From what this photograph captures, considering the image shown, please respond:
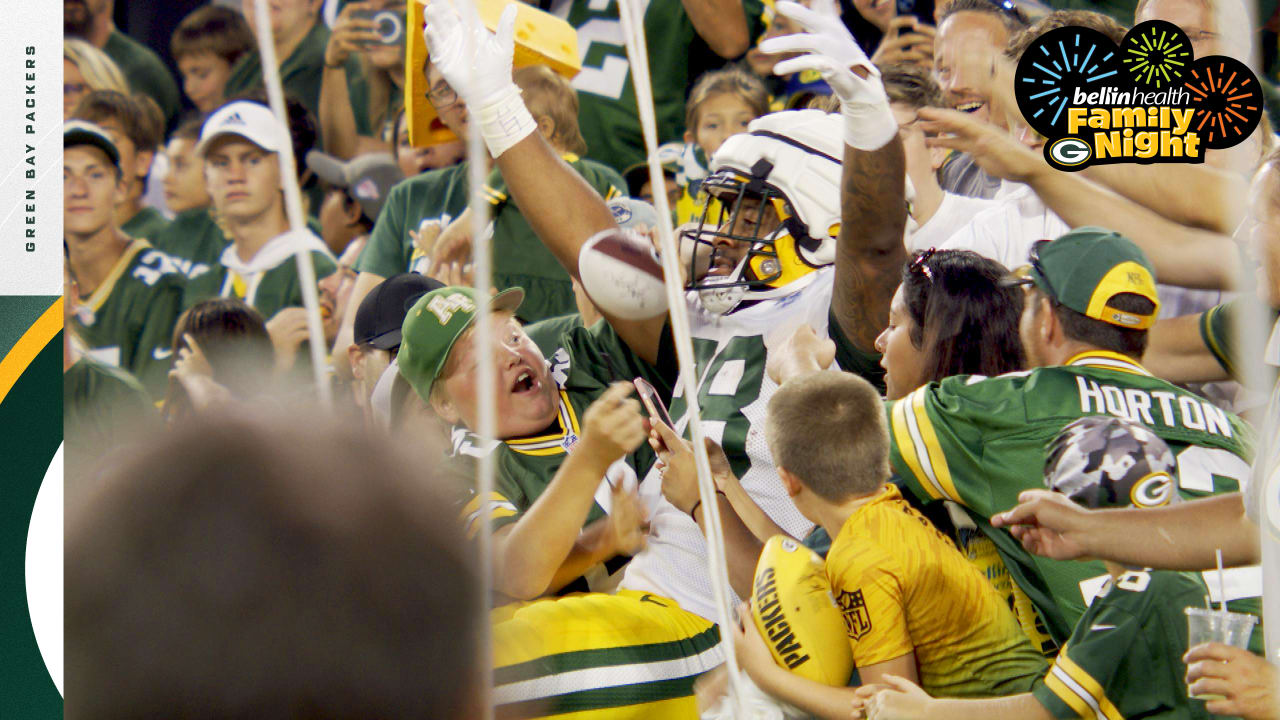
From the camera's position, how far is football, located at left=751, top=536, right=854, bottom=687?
173cm

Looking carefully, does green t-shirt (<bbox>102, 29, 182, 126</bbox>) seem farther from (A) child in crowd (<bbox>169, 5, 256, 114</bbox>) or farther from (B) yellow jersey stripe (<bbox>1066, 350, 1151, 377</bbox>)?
(B) yellow jersey stripe (<bbox>1066, 350, 1151, 377</bbox>)

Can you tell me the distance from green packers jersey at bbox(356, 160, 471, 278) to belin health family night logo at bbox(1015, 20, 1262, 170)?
3.84 ft

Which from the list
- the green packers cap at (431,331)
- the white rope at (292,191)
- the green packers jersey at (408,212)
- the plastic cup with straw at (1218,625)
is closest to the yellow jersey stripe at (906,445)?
the plastic cup with straw at (1218,625)

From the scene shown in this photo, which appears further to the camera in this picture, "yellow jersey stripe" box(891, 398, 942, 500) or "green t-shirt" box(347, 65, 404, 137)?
"green t-shirt" box(347, 65, 404, 137)

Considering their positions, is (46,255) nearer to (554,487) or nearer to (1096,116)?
(554,487)

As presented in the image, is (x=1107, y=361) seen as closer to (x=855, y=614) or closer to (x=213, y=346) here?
(x=855, y=614)

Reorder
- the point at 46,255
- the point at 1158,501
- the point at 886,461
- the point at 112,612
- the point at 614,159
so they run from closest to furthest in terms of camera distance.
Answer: the point at 112,612, the point at 1158,501, the point at 886,461, the point at 46,255, the point at 614,159

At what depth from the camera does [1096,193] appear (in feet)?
5.94

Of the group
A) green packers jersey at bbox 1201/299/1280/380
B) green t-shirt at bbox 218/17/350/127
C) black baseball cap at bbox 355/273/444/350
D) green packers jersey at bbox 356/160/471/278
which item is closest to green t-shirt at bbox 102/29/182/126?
green t-shirt at bbox 218/17/350/127

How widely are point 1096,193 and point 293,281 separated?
168 centimetres

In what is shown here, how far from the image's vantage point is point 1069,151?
1.84 m

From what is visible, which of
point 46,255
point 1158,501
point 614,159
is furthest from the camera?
point 614,159

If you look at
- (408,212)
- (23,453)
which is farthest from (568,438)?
(23,453)

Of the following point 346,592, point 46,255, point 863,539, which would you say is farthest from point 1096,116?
point 46,255
